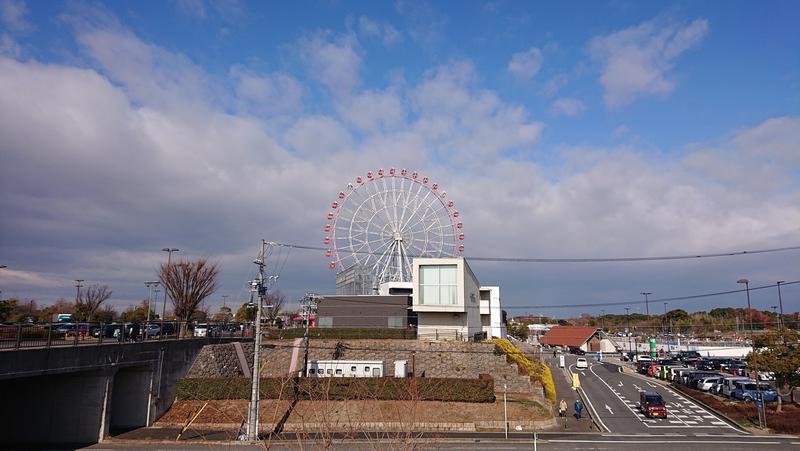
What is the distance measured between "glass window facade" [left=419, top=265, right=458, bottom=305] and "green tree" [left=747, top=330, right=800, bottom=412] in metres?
23.5

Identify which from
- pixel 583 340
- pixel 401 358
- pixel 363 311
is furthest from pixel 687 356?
pixel 401 358

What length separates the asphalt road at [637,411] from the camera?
105 ft

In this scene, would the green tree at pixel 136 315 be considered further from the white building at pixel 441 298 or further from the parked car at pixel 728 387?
the parked car at pixel 728 387

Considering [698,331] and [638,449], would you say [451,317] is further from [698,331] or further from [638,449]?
[698,331]

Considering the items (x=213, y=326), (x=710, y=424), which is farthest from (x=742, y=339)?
(x=213, y=326)

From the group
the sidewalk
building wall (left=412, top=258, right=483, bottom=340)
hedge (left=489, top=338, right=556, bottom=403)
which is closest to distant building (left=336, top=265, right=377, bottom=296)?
building wall (left=412, top=258, right=483, bottom=340)

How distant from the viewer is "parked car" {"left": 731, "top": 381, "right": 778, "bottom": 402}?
3872 centimetres

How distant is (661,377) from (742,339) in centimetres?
5473

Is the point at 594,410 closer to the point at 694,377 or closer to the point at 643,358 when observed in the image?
the point at 694,377

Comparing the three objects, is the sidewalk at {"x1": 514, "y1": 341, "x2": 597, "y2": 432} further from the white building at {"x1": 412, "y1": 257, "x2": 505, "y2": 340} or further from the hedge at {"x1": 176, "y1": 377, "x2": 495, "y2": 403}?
the white building at {"x1": 412, "y1": 257, "x2": 505, "y2": 340}

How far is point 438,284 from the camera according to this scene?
47781 millimetres

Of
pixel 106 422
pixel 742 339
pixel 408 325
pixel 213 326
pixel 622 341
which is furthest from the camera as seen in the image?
pixel 622 341

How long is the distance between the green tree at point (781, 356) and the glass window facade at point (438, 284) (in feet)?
77.0

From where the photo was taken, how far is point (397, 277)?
56.7 m
